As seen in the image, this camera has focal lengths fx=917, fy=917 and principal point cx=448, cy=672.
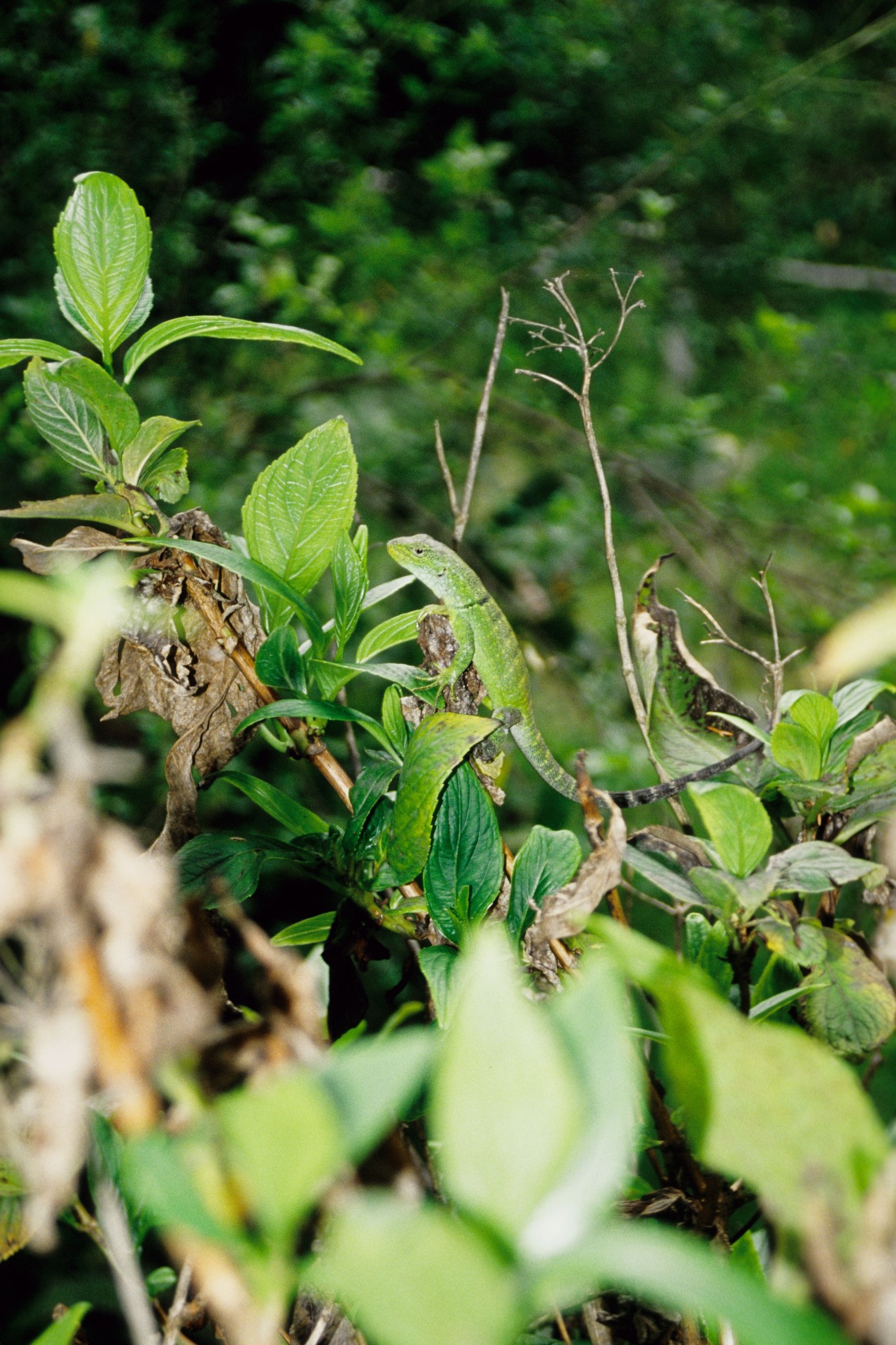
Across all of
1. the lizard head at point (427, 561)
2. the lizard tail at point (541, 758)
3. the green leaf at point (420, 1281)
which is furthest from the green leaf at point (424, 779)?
the lizard head at point (427, 561)

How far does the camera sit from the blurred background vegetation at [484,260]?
75.8 inches

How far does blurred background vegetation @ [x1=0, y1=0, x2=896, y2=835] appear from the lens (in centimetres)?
193

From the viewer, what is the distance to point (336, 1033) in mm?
490

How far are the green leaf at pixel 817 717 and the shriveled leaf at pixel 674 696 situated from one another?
0.14 ft

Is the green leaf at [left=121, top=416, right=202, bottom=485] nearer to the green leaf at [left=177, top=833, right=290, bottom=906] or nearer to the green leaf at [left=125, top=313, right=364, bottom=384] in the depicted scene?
the green leaf at [left=125, top=313, right=364, bottom=384]

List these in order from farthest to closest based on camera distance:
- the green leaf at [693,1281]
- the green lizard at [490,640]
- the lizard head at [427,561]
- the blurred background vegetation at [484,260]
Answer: the blurred background vegetation at [484,260] → the lizard head at [427,561] → the green lizard at [490,640] → the green leaf at [693,1281]

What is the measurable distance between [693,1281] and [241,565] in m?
0.35

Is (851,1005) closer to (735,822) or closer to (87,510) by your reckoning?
(735,822)

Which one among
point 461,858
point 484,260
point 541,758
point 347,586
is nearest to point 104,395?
point 347,586

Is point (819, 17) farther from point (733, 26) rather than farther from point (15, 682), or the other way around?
point (15, 682)

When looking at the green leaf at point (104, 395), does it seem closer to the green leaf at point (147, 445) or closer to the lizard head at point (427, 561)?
the green leaf at point (147, 445)

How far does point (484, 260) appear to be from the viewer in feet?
7.81

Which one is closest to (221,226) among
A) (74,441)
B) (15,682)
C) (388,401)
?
(388,401)

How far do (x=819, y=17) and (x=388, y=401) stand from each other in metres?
2.78
